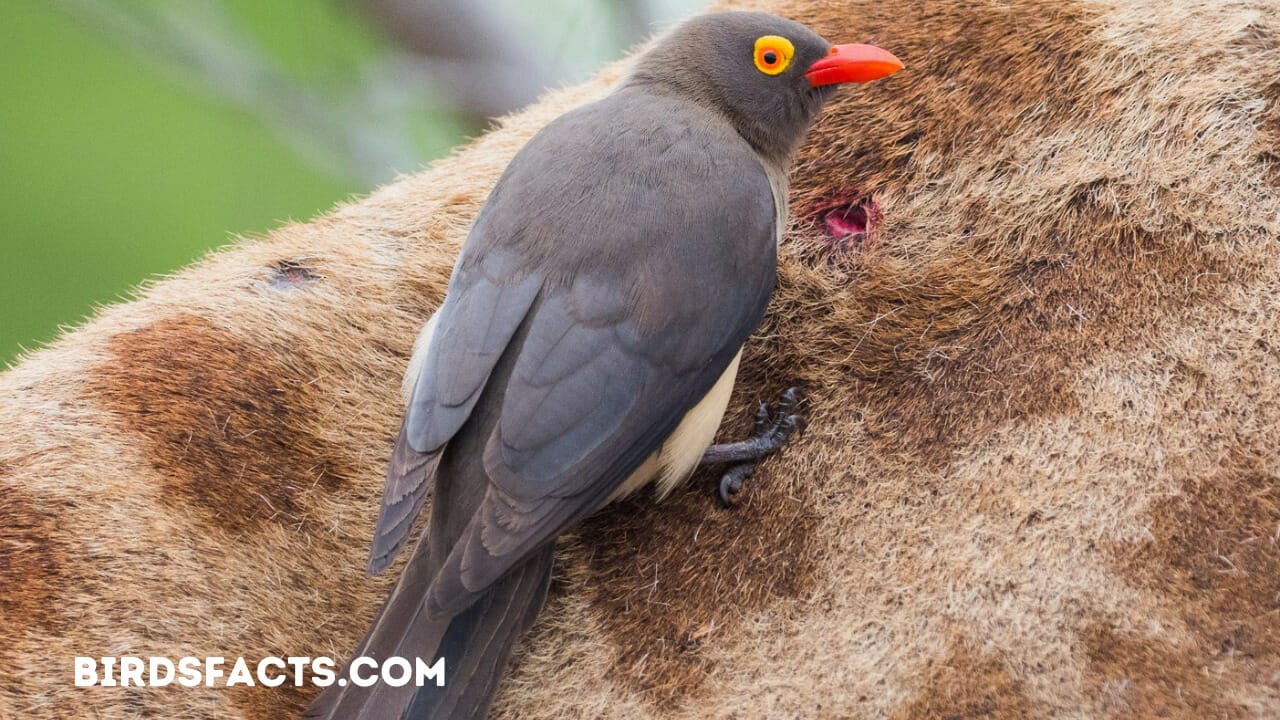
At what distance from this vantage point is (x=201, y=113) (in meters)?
4.59

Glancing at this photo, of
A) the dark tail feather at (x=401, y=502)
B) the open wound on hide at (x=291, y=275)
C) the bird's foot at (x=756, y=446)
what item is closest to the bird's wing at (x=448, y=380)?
the dark tail feather at (x=401, y=502)

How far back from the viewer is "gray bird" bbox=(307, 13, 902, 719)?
2059 millimetres

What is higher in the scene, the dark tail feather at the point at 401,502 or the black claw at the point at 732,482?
the dark tail feather at the point at 401,502

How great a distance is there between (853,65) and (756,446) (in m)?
0.89

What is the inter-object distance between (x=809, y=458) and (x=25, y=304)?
2975mm

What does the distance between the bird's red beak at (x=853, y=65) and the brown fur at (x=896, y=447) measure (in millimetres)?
161

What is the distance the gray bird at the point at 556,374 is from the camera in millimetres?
2059

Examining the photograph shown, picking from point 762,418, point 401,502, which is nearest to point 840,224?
point 762,418

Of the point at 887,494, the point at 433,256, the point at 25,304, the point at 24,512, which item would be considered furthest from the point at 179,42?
the point at 887,494

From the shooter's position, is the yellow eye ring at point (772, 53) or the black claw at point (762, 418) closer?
the black claw at point (762, 418)

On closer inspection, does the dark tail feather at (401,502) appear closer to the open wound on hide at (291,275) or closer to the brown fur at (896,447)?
the brown fur at (896,447)

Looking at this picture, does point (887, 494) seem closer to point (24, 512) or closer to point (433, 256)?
point (433, 256)

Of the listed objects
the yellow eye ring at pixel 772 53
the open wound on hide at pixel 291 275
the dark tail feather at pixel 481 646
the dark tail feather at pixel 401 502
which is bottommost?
the dark tail feather at pixel 481 646

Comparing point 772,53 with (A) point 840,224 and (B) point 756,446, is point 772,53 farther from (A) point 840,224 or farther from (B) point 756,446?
(B) point 756,446
